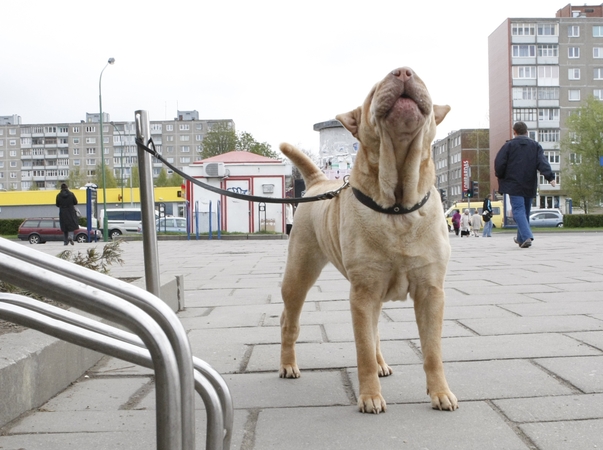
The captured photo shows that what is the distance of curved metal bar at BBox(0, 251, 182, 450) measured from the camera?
1097 mm

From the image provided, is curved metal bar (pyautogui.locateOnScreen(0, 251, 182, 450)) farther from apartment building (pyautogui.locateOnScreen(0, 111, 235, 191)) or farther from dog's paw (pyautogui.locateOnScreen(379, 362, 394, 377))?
apartment building (pyautogui.locateOnScreen(0, 111, 235, 191))

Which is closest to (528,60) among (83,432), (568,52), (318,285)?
(568,52)

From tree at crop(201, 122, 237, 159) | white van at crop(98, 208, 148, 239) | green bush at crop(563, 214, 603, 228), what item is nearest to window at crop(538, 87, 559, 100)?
tree at crop(201, 122, 237, 159)

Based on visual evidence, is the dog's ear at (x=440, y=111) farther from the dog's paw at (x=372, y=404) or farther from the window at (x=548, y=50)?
the window at (x=548, y=50)

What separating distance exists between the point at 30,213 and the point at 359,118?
60.3 m

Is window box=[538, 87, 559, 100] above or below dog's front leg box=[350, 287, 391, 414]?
above

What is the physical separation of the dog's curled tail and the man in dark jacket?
25.3 ft

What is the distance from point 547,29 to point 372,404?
8716 centimetres

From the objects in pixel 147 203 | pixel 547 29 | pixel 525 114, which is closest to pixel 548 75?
pixel 547 29

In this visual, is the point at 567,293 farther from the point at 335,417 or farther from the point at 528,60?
the point at 528,60

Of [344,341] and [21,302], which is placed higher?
[21,302]

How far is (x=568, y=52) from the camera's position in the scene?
80000 mm

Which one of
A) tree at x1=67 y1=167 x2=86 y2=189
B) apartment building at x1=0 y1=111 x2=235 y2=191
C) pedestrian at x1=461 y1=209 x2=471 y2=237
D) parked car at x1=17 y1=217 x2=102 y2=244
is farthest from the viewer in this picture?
apartment building at x1=0 y1=111 x2=235 y2=191

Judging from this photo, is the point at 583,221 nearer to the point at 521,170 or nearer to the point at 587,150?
the point at 587,150
